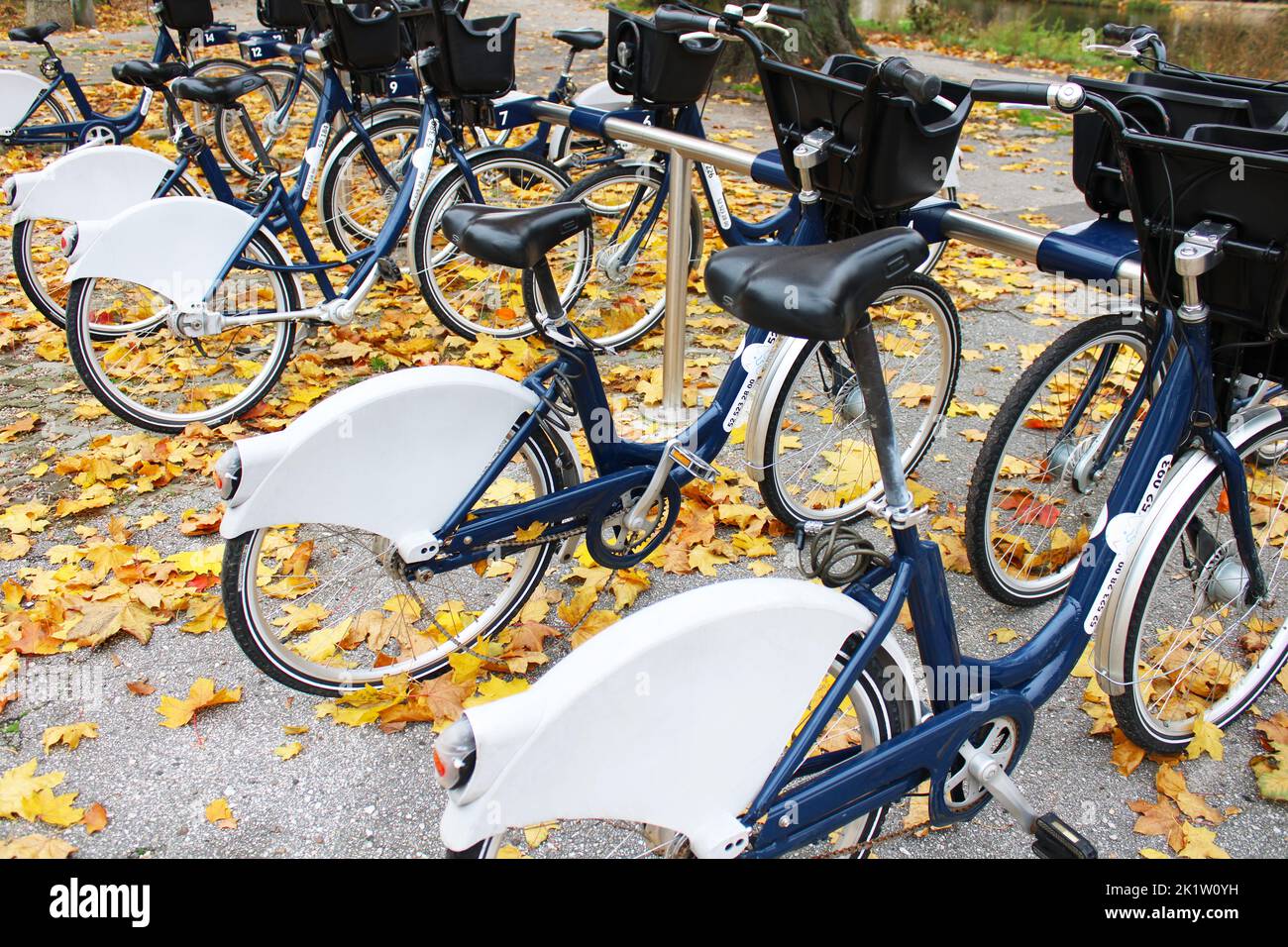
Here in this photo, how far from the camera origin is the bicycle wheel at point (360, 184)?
5.18 metres

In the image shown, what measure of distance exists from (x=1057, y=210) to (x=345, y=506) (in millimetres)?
5747

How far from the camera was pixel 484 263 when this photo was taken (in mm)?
4664

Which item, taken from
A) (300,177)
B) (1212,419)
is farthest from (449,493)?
(300,177)

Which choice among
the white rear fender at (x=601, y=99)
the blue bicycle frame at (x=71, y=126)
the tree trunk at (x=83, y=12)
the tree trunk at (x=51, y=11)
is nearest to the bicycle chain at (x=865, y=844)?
the white rear fender at (x=601, y=99)

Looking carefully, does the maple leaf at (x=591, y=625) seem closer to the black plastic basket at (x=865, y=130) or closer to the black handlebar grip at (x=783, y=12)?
the black plastic basket at (x=865, y=130)

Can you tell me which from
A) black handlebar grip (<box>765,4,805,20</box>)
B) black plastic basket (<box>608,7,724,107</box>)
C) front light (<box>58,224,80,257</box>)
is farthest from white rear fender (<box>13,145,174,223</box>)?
black handlebar grip (<box>765,4,805,20</box>)

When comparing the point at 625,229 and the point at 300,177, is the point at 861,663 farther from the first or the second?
the point at 300,177

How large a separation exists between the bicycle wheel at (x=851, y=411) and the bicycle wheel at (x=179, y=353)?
7.22 feet

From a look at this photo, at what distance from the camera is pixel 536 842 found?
7.54ft

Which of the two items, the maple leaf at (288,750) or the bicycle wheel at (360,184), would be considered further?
the bicycle wheel at (360,184)

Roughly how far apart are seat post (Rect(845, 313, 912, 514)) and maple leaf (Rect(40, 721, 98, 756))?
2.14 m

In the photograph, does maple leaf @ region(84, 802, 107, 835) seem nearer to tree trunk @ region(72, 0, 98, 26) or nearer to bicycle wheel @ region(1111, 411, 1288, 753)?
bicycle wheel @ region(1111, 411, 1288, 753)
